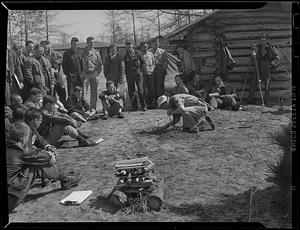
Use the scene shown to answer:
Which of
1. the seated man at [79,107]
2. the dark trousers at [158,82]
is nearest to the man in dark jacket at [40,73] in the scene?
the seated man at [79,107]

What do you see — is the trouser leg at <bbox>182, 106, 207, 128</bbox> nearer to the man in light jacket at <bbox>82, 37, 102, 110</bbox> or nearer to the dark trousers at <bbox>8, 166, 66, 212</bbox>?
the man in light jacket at <bbox>82, 37, 102, 110</bbox>

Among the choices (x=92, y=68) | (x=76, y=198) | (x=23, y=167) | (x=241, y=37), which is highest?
(x=241, y=37)

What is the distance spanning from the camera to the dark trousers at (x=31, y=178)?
4344 mm

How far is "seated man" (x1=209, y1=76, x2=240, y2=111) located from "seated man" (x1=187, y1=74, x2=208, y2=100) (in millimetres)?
93

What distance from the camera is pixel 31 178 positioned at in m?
4.54

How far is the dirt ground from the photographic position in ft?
14.4

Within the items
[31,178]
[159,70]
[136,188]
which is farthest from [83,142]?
[159,70]

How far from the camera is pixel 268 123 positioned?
15.1 feet

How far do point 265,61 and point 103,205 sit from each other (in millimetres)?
2476

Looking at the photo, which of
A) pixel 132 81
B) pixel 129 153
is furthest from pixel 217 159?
pixel 132 81

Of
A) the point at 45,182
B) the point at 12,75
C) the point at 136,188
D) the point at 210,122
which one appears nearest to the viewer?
the point at 12,75

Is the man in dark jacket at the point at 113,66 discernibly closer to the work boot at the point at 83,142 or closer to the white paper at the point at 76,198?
the work boot at the point at 83,142

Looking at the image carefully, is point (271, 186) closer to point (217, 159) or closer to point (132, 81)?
point (217, 159)

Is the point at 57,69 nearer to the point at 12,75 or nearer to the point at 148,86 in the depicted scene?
the point at 12,75
